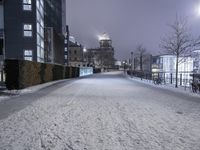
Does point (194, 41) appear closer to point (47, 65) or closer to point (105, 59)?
point (47, 65)

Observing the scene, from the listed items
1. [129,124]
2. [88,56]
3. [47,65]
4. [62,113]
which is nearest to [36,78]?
[47,65]

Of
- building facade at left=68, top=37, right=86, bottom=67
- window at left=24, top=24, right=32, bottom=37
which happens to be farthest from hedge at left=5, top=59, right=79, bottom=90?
building facade at left=68, top=37, right=86, bottom=67

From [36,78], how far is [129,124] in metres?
15.7

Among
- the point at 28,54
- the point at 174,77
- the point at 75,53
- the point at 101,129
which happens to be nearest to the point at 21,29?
the point at 28,54

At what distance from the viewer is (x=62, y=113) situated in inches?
350

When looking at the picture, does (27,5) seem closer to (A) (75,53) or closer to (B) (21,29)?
(B) (21,29)

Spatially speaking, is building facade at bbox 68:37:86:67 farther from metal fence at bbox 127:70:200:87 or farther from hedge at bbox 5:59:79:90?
hedge at bbox 5:59:79:90

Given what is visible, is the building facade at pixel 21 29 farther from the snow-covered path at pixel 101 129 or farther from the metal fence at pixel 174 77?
the snow-covered path at pixel 101 129

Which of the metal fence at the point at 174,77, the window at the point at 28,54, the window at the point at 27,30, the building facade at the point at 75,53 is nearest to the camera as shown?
the metal fence at the point at 174,77

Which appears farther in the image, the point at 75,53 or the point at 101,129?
the point at 75,53

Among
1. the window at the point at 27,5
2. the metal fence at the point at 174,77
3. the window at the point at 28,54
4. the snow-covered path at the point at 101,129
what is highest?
the window at the point at 27,5

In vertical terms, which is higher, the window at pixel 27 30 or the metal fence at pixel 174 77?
the window at pixel 27 30

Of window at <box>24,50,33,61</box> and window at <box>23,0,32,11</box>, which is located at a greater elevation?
window at <box>23,0,32,11</box>

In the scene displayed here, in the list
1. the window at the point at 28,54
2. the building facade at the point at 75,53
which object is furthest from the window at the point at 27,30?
the building facade at the point at 75,53
